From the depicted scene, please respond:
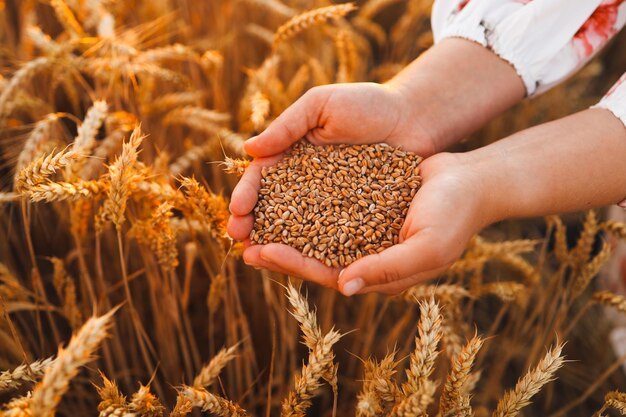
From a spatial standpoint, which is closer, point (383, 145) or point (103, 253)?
point (383, 145)

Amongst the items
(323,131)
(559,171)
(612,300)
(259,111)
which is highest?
(259,111)

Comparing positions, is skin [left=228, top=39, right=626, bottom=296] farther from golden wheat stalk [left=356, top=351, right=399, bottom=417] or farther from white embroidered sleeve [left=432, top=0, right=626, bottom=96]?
golden wheat stalk [left=356, top=351, right=399, bottom=417]

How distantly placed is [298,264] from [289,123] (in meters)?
0.44

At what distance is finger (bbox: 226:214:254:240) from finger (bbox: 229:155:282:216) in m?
0.02

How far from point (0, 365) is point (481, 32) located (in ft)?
6.15

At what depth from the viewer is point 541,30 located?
1.62 metres

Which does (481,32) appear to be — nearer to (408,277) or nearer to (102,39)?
(408,277)

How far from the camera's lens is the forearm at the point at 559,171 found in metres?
1.40

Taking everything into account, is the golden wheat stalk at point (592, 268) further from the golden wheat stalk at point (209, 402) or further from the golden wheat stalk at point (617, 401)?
the golden wheat stalk at point (209, 402)

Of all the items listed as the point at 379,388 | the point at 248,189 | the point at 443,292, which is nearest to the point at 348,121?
the point at 248,189

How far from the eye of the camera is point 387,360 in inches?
40.3

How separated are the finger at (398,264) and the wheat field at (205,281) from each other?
131 millimetres

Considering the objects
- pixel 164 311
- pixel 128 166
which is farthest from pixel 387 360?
pixel 164 311

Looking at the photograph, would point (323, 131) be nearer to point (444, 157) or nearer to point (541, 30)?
point (444, 157)
